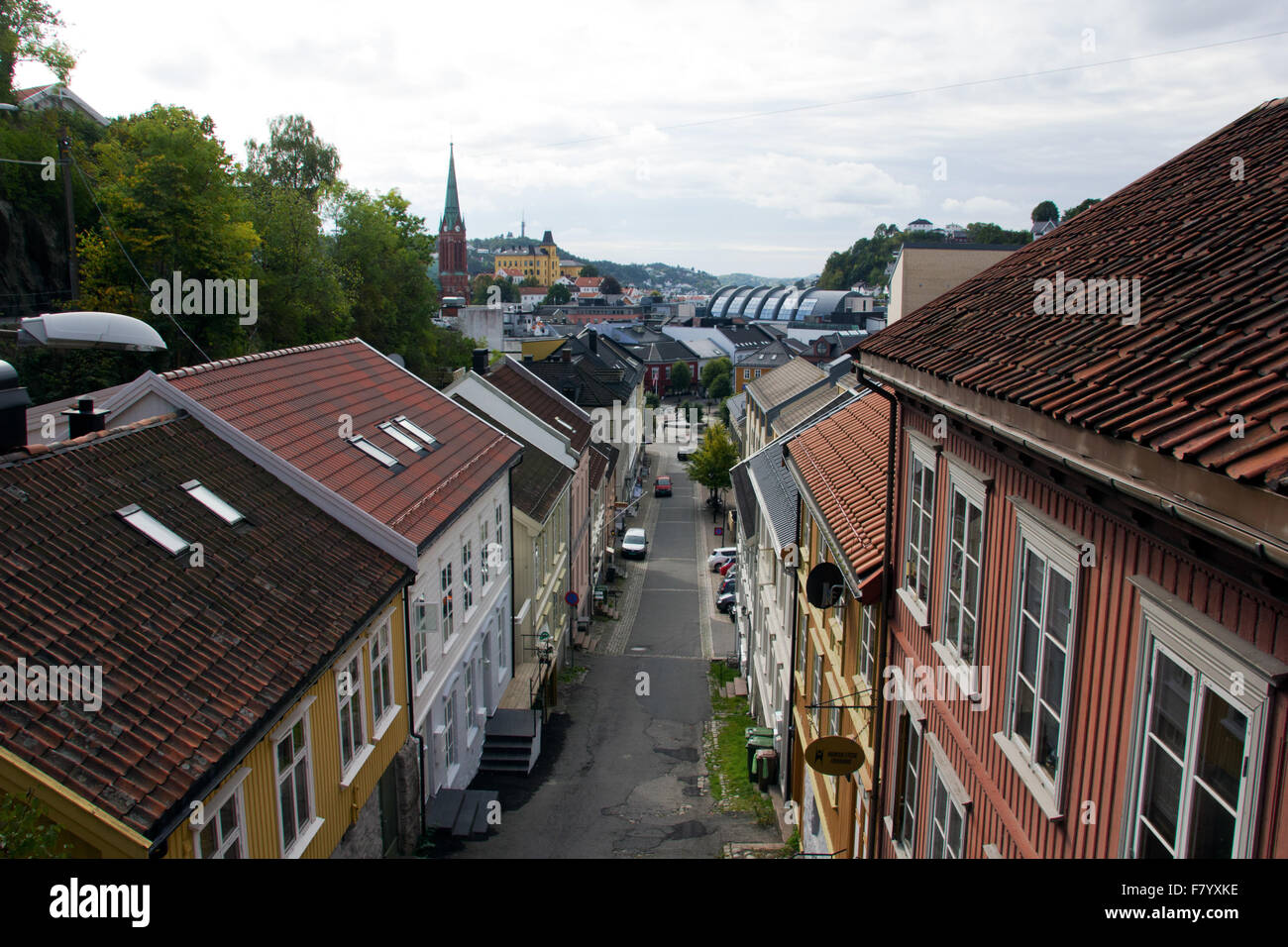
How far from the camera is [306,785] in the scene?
35.4 feet

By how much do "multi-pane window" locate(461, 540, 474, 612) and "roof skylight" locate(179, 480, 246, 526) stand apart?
23.1ft

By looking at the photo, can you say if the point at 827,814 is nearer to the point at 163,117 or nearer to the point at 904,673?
the point at 904,673

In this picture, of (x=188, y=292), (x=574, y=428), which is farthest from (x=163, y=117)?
(x=574, y=428)

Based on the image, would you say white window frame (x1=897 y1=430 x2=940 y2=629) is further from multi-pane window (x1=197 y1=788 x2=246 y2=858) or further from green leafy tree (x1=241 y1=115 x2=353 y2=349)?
green leafy tree (x1=241 y1=115 x2=353 y2=349)

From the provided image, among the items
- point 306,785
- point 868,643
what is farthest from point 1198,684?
point 306,785

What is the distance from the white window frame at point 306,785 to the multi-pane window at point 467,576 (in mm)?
8414

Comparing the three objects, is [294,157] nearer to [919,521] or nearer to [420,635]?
[420,635]

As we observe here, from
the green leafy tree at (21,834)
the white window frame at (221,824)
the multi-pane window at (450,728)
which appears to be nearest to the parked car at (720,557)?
the multi-pane window at (450,728)

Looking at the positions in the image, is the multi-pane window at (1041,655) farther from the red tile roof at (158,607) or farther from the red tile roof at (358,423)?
the red tile roof at (358,423)

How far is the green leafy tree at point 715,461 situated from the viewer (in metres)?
54.4

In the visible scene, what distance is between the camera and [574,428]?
39.5 meters

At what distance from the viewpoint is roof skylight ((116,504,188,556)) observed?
10.4m

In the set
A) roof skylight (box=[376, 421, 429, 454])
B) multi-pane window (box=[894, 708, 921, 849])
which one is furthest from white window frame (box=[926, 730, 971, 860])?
roof skylight (box=[376, 421, 429, 454])
